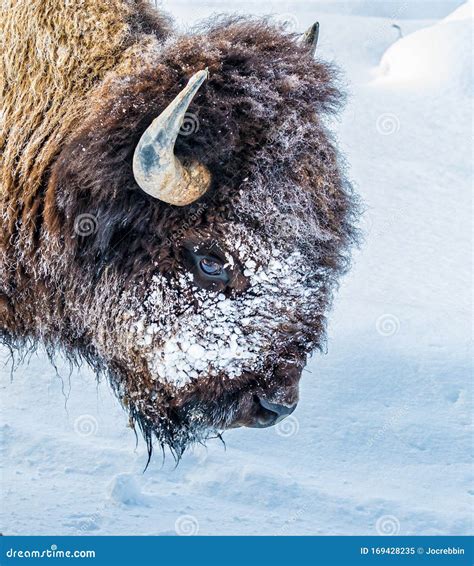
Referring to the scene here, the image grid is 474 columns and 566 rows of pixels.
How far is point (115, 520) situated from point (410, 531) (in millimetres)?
1636

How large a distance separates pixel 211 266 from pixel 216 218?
0.64 feet

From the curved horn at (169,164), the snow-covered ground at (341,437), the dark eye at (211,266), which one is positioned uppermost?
the curved horn at (169,164)

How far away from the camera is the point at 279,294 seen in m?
2.84

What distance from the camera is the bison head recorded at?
2768 mm

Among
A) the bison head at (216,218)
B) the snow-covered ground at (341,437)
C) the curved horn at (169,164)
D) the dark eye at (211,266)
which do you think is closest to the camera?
the curved horn at (169,164)

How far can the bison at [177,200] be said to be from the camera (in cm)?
278

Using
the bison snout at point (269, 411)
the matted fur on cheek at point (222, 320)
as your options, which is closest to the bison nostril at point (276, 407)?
the bison snout at point (269, 411)

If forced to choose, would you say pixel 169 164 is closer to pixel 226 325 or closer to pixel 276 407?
pixel 226 325

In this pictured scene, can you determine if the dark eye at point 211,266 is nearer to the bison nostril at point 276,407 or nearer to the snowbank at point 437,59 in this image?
the bison nostril at point 276,407

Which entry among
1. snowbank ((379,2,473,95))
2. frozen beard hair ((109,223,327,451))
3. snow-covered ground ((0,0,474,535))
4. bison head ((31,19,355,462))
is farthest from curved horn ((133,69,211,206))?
snowbank ((379,2,473,95))

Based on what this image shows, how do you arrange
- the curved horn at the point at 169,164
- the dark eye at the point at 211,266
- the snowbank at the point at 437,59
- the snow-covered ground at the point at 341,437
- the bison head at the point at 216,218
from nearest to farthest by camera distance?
the curved horn at the point at 169,164
the bison head at the point at 216,218
the dark eye at the point at 211,266
the snow-covered ground at the point at 341,437
the snowbank at the point at 437,59

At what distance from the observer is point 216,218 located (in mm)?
2822

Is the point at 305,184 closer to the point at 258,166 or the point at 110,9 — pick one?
the point at 258,166

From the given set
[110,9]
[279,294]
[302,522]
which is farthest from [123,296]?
[302,522]
